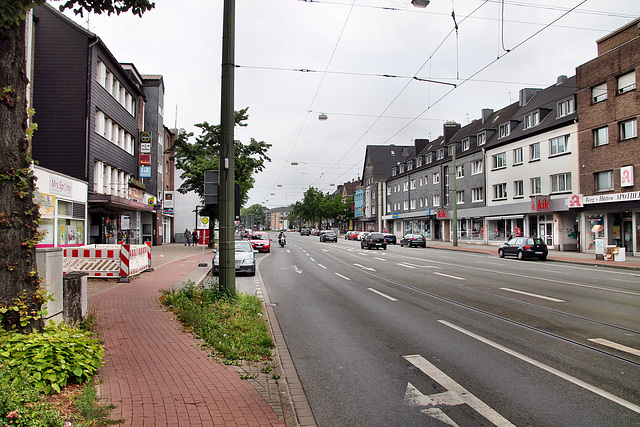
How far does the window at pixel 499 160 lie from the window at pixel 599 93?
10379 mm

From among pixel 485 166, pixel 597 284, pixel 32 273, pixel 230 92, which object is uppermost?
pixel 485 166

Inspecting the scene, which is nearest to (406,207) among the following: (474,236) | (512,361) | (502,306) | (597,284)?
(474,236)

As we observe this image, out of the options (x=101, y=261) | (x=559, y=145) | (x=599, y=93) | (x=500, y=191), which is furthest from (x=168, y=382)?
(x=500, y=191)

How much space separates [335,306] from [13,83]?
7424 mm

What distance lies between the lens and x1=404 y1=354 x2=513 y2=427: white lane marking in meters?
4.00

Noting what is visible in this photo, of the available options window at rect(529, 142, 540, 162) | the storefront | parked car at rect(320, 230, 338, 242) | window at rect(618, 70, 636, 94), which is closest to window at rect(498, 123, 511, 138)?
window at rect(529, 142, 540, 162)

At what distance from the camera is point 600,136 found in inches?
1103

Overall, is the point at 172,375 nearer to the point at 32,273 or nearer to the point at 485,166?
the point at 32,273

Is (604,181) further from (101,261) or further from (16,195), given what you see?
(16,195)

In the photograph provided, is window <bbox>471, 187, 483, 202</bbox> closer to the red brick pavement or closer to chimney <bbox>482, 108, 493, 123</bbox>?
chimney <bbox>482, 108, 493, 123</bbox>

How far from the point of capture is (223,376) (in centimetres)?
471

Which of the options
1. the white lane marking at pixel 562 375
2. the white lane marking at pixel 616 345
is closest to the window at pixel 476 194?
the white lane marking at pixel 616 345

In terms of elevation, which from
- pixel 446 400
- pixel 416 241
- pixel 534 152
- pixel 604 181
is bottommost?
pixel 446 400

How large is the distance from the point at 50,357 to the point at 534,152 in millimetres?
36948
